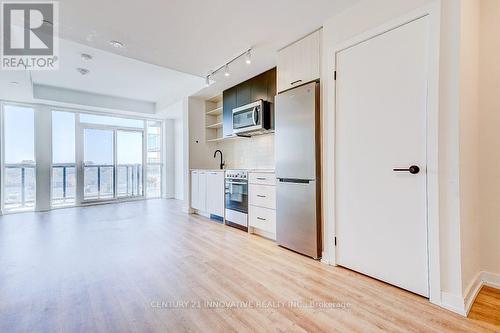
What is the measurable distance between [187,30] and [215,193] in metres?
2.69

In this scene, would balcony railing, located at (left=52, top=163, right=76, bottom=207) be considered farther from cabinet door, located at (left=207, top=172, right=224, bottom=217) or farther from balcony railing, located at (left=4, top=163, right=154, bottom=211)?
cabinet door, located at (left=207, top=172, right=224, bottom=217)

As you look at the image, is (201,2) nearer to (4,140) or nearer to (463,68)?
(463,68)

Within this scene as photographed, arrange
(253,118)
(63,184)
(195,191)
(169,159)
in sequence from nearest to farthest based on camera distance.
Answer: (253,118)
(195,191)
(63,184)
(169,159)

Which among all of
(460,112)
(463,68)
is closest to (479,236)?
(460,112)

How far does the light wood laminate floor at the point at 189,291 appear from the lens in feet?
4.99

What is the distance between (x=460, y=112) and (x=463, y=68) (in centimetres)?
33

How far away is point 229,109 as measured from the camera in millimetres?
4484

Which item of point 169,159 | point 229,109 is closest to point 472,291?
point 229,109

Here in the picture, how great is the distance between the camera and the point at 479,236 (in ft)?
6.71

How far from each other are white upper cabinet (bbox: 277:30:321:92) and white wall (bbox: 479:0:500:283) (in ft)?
4.60

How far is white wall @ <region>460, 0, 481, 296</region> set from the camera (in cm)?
169

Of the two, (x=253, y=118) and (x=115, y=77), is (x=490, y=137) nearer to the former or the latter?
(x=253, y=118)

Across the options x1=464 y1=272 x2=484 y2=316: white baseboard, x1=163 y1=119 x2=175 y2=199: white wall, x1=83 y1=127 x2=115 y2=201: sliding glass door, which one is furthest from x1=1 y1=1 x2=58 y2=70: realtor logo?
x1=464 y1=272 x2=484 y2=316: white baseboard

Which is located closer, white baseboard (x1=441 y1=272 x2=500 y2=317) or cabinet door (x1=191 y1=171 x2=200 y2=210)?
white baseboard (x1=441 y1=272 x2=500 y2=317)
